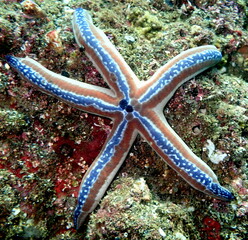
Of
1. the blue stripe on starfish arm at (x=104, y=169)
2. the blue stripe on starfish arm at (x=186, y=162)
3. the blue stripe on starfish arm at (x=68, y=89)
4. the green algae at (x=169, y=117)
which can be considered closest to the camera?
the green algae at (x=169, y=117)

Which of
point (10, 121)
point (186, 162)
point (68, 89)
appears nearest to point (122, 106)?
point (68, 89)

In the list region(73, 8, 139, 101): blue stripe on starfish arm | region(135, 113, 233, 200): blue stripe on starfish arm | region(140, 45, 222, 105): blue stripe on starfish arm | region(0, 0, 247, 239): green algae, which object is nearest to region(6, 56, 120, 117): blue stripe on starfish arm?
region(73, 8, 139, 101): blue stripe on starfish arm

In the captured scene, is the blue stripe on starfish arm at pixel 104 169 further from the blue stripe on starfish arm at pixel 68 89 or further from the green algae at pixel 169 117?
the blue stripe on starfish arm at pixel 68 89

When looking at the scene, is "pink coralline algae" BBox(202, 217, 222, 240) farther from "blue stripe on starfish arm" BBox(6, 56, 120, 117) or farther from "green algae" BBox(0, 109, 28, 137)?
"green algae" BBox(0, 109, 28, 137)

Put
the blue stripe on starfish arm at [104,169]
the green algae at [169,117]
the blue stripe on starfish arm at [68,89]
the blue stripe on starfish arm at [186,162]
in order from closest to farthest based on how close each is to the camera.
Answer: the green algae at [169,117], the blue stripe on starfish arm at [186,162], the blue stripe on starfish arm at [104,169], the blue stripe on starfish arm at [68,89]

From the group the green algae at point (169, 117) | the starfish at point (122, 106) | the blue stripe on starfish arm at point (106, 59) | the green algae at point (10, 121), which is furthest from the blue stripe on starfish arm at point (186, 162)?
the green algae at point (10, 121)

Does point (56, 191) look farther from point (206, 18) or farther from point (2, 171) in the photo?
point (206, 18)

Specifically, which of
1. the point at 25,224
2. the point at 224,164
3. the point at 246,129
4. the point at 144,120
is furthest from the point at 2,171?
the point at 246,129
